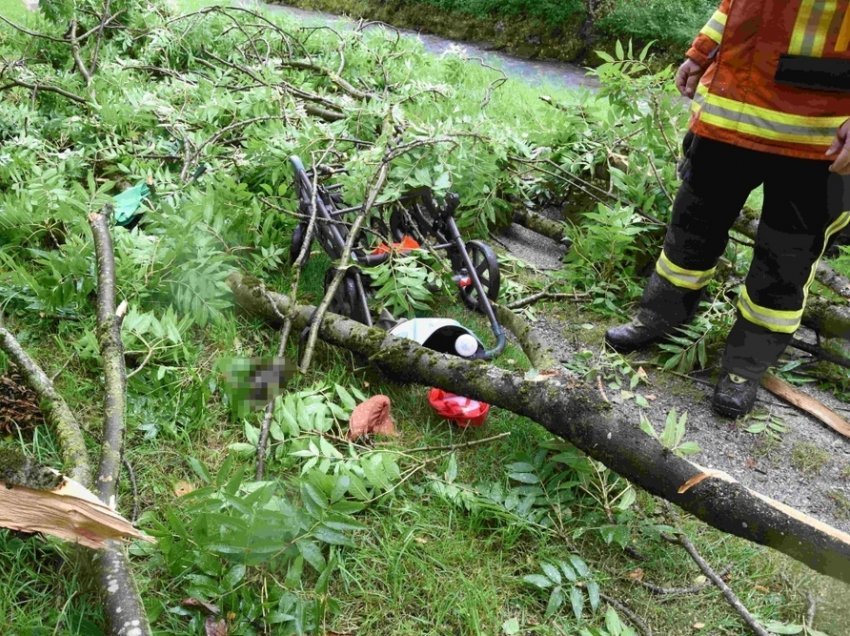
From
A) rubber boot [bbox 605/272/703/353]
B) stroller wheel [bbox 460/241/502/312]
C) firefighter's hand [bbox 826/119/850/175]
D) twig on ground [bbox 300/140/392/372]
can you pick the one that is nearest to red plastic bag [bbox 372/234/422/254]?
A: twig on ground [bbox 300/140/392/372]

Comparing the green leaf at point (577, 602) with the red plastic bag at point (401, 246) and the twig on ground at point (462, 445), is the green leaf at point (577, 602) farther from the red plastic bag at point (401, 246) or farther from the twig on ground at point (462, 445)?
the red plastic bag at point (401, 246)

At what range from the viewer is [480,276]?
3.22 m

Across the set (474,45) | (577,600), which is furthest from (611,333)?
(474,45)

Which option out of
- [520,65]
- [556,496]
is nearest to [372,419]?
[556,496]

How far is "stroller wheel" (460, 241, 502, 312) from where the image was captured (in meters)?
3.11

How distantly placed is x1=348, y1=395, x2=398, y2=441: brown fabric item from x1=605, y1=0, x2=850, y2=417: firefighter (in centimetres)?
138

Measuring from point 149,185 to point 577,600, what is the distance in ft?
9.35

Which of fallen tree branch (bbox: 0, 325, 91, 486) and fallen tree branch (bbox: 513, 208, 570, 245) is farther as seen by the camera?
fallen tree branch (bbox: 513, 208, 570, 245)

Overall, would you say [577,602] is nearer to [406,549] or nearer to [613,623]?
[613,623]

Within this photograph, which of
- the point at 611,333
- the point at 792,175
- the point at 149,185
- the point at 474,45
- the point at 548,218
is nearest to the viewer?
the point at 792,175

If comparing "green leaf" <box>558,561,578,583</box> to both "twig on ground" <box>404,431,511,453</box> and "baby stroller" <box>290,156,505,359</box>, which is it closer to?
"twig on ground" <box>404,431,511,453</box>

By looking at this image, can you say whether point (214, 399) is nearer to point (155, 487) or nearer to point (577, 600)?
point (155, 487)

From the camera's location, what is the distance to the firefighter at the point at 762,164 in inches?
94.6

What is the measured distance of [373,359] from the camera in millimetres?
2529
